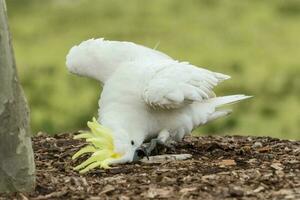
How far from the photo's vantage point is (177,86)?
5.28 m

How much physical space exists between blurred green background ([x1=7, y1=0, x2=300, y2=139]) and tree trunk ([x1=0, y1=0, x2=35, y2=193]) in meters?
5.23

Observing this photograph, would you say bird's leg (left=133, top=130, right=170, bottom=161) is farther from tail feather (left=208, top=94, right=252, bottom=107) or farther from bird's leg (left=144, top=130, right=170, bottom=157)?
tail feather (left=208, top=94, right=252, bottom=107)

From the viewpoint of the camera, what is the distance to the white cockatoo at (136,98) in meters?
5.14

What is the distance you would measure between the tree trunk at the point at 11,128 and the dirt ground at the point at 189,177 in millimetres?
96

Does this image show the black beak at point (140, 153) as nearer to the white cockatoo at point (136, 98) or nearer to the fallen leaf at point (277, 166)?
the white cockatoo at point (136, 98)

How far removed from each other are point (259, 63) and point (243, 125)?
8.69 ft

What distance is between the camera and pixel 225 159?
212 inches

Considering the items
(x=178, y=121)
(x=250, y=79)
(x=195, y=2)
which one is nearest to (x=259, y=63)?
(x=250, y=79)

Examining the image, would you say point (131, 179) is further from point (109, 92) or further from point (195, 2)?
point (195, 2)

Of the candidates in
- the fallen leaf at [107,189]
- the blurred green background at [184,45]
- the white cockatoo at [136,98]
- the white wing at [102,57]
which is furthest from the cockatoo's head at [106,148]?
the blurred green background at [184,45]

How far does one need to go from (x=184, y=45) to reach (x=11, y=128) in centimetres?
925

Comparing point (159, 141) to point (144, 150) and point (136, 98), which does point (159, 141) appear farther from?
point (136, 98)

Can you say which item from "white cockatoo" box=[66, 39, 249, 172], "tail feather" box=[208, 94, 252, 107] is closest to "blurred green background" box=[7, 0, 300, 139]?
"tail feather" box=[208, 94, 252, 107]

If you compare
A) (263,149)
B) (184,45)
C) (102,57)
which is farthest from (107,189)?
(184,45)
